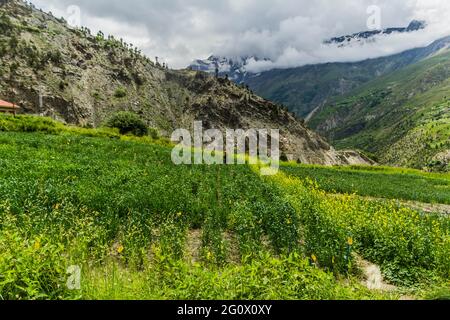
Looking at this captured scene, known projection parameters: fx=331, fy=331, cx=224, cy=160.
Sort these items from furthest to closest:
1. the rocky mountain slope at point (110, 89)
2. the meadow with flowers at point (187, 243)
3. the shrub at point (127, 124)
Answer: the rocky mountain slope at point (110, 89) < the shrub at point (127, 124) < the meadow with flowers at point (187, 243)

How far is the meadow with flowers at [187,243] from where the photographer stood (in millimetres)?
6652

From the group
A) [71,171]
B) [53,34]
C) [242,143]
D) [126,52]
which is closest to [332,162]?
[242,143]

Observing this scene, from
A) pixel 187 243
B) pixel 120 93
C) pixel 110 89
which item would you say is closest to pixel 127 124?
pixel 120 93

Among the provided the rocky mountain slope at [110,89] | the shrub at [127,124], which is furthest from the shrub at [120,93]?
the shrub at [127,124]

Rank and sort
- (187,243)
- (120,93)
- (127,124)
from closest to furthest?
(187,243), (127,124), (120,93)

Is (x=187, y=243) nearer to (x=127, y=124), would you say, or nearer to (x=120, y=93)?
(x=127, y=124)

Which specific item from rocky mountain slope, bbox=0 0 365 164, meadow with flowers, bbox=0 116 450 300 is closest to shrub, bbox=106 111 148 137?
rocky mountain slope, bbox=0 0 365 164

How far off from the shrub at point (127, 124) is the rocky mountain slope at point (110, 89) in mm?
Result: 31379

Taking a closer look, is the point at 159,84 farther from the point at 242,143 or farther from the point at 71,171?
the point at 71,171

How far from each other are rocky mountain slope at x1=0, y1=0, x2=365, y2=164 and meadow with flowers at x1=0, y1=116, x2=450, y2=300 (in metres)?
101

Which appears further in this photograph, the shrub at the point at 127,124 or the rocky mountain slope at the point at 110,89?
the rocky mountain slope at the point at 110,89

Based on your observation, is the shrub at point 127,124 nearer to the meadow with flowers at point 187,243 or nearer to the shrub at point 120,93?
the shrub at point 120,93

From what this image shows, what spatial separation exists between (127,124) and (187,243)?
7812 cm

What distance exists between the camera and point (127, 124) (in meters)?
84.9
